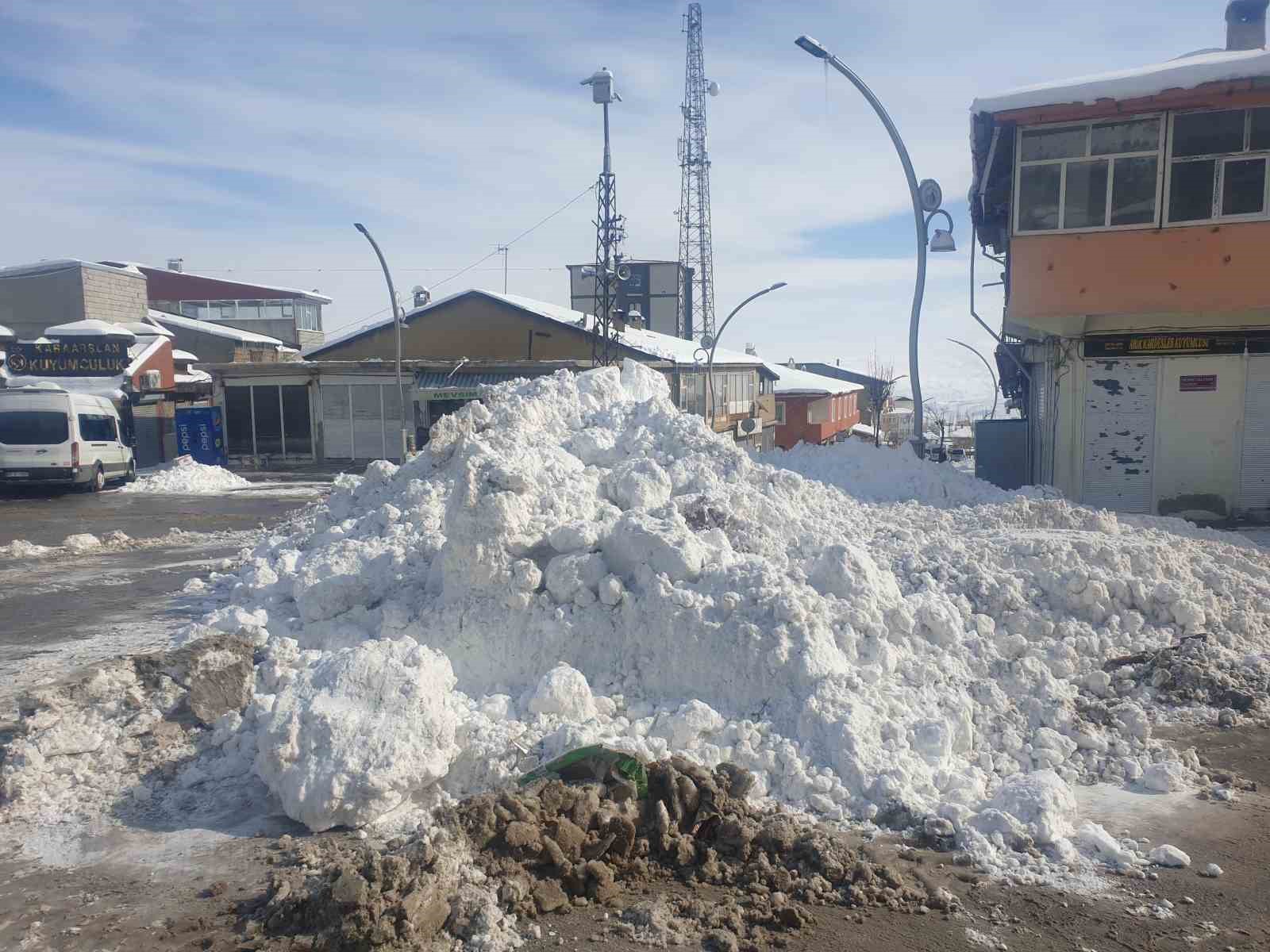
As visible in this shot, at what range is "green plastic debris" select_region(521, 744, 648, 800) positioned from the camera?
480 cm

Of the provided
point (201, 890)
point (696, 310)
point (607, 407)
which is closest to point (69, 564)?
point (607, 407)

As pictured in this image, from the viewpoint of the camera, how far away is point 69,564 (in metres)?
10.9

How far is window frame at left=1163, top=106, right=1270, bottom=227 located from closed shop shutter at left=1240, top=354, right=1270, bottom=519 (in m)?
1.93

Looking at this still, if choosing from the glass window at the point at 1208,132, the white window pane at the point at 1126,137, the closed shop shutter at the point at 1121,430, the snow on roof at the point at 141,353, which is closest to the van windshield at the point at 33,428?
the snow on roof at the point at 141,353

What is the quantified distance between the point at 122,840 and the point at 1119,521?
9237 mm

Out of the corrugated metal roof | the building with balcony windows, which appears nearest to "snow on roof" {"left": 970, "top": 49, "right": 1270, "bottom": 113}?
the corrugated metal roof

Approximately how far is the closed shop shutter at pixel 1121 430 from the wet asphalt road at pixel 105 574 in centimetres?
1171

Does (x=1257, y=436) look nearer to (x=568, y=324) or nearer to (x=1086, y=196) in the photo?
(x=1086, y=196)

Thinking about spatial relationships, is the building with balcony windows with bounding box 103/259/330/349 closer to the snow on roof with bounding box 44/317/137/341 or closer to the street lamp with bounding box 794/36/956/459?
the snow on roof with bounding box 44/317/137/341

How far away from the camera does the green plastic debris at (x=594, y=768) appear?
480cm

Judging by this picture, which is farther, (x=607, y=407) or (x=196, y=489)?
(x=196, y=489)

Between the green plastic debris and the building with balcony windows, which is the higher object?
the building with balcony windows

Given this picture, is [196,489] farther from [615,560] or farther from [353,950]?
[353,950]

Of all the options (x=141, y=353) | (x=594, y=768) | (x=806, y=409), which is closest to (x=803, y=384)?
(x=806, y=409)
